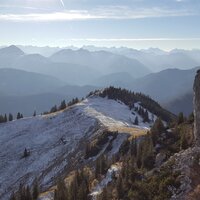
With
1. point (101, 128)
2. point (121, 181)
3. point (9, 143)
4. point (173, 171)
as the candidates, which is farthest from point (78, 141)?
point (173, 171)

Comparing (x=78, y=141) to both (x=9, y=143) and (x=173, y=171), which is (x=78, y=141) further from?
(x=173, y=171)

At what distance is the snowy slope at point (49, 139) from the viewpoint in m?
107

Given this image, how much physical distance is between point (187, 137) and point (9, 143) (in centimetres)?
9670

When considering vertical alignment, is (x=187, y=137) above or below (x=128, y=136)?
above

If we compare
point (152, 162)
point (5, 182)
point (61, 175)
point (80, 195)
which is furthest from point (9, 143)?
point (152, 162)

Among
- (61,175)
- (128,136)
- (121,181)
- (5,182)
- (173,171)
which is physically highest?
(173,171)

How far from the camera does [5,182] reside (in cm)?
11025

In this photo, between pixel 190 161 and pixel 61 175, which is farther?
pixel 61 175

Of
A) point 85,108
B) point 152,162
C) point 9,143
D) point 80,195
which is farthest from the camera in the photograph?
point 85,108

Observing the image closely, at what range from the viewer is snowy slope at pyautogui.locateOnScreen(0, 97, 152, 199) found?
107438mm

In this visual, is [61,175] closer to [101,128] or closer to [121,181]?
[101,128]

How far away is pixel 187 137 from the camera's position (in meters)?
53.8

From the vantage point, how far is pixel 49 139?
133 metres

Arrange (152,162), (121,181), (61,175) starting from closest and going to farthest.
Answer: (121,181) → (152,162) → (61,175)
